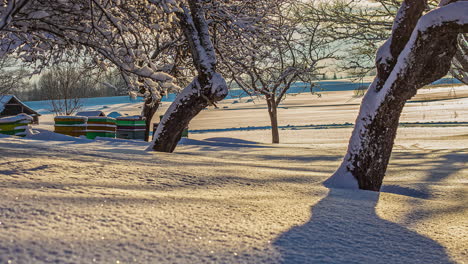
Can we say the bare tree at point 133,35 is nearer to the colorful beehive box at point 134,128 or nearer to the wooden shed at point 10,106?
the colorful beehive box at point 134,128

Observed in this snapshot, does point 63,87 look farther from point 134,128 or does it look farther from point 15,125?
point 15,125

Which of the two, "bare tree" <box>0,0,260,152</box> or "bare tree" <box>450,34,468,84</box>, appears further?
"bare tree" <box>450,34,468,84</box>

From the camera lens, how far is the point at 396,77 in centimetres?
465

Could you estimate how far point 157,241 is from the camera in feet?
7.27

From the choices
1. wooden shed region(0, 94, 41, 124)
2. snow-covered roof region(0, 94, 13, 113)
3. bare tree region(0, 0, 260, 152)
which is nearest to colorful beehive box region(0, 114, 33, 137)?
bare tree region(0, 0, 260, 152)

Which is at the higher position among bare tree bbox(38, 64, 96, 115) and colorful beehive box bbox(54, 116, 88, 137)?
bare tree bbox(38, 64, 96, 115)

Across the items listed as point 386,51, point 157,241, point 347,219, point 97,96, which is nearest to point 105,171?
point 157,241

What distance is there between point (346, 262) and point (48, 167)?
113 inches

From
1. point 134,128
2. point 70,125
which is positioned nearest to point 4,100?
point 134,128

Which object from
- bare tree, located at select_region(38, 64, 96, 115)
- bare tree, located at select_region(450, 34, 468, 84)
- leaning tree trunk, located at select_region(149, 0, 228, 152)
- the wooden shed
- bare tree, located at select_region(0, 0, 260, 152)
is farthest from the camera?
the wooden shed

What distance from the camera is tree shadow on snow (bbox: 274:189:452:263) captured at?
229cm

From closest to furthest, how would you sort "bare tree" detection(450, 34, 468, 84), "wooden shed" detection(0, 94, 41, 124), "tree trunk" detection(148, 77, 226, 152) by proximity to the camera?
"tree trunk" detection(148, 77, 226, 152), "bare tree" detection(450, 34, 468, 84), "wooden shed" detection(0, 94, 41, 124)

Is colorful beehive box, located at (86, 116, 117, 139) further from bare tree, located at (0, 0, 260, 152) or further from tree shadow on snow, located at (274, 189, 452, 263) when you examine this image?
tree shadow on snow, located at (274, 189, 452, 263)

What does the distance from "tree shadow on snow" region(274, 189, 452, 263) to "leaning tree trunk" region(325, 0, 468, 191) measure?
170 centimetres
